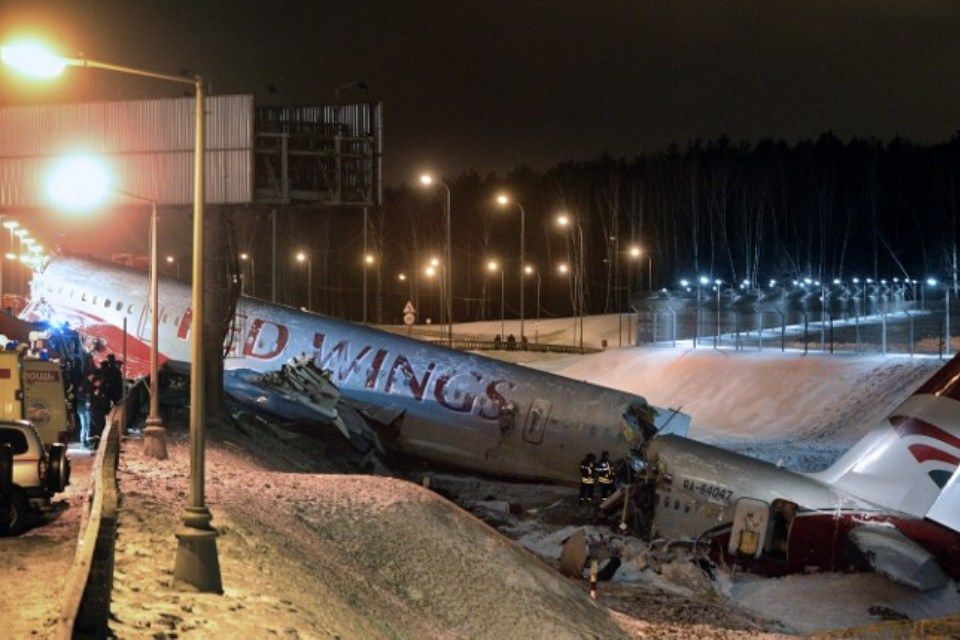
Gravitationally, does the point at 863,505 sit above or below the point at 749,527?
above

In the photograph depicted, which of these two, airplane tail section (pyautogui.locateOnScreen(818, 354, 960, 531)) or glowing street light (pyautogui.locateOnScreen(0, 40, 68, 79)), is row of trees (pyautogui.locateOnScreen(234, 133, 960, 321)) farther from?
glowing street light (pyautogui.locateOnScreen(0, 40, 68, 79))

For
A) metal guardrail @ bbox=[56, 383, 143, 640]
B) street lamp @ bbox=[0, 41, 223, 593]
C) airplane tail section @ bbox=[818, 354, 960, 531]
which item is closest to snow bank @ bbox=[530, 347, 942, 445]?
airplane tail section @ bbox=[818, 354, 960, 531]

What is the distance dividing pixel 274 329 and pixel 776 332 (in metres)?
44.4

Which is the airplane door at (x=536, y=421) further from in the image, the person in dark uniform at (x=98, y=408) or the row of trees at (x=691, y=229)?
the row of trees at (x=691, y=229)

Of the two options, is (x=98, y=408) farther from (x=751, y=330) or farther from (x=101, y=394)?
(x=751, y=330)

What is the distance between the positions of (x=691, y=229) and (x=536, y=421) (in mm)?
98458

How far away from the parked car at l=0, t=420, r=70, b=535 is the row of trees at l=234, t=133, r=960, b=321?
91.8 m

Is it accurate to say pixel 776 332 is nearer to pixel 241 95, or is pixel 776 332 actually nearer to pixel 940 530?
pixel 241 95

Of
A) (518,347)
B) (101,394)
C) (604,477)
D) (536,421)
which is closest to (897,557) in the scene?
(604,477)

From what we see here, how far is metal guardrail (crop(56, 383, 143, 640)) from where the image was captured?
9.84m

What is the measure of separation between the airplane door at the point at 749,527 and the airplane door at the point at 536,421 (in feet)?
31.4

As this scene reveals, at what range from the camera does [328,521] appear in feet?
61.9

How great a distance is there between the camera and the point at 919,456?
63.6 ft

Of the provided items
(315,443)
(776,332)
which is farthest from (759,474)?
(776,332)
